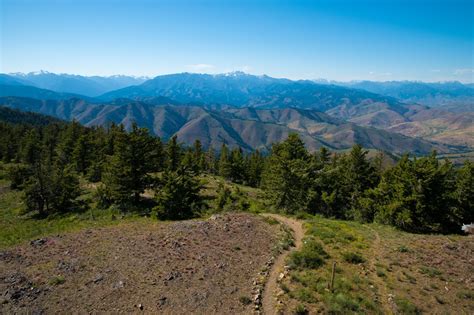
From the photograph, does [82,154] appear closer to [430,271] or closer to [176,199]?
[176,199]

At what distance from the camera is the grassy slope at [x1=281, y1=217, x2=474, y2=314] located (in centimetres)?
1504

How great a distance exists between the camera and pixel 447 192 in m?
34.4

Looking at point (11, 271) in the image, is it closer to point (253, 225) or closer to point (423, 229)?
point (253, 225)

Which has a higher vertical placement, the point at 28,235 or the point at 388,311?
the point at 388,311

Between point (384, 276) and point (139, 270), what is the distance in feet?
49.4

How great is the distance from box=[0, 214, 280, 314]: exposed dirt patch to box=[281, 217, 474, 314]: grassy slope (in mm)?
3218

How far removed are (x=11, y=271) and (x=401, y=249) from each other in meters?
26.5

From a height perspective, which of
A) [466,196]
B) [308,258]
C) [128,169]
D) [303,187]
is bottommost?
[466,196]

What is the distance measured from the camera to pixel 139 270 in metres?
18.3

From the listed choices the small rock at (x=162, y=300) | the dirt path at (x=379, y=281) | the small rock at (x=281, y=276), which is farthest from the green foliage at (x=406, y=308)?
the small rock at (x=162, y=300)

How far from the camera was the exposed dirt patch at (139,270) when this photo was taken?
49.2 ft

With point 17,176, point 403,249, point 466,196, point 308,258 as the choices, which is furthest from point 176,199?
point 466,196

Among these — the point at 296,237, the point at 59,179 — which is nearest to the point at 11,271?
the point at 296,237

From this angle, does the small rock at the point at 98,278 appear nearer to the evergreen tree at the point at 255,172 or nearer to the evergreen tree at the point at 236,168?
the evergreen tree at the point at 255,172
